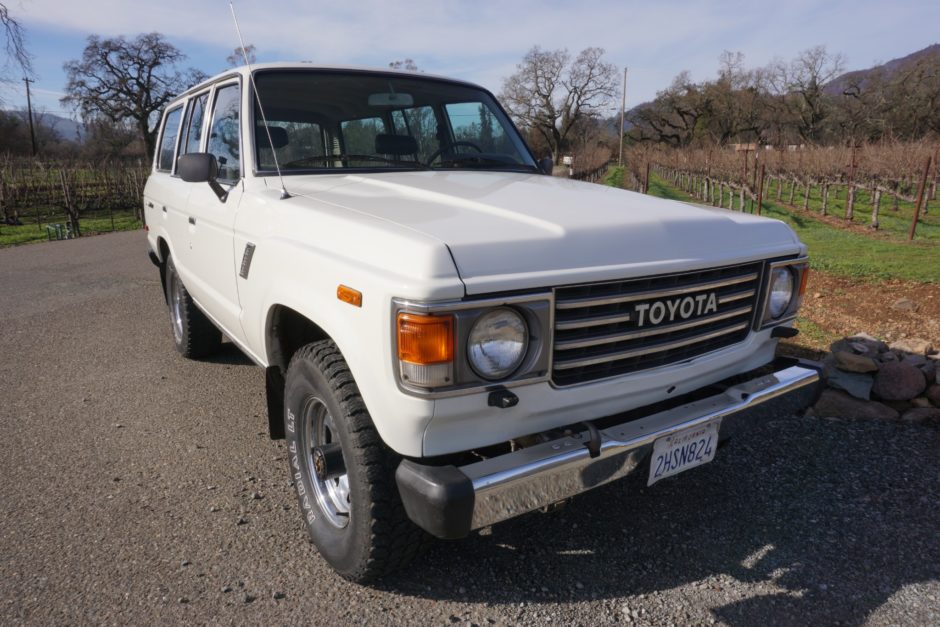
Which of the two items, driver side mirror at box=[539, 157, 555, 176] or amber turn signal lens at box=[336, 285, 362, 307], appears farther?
driver side mirror at box=[539, 157, 555, 176]

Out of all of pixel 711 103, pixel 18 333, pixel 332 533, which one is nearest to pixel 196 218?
pixel 332 533

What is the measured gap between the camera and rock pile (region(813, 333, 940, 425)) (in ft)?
12.7

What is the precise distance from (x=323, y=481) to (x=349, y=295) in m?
1.00

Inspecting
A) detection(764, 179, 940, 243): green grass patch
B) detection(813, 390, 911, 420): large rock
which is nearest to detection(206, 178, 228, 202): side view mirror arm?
detection(813, 390, 911, 420): large rock

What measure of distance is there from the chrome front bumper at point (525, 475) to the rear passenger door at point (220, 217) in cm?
170

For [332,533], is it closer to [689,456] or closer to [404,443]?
[404,443]

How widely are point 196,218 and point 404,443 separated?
248 centimetres

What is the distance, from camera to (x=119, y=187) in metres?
25.2

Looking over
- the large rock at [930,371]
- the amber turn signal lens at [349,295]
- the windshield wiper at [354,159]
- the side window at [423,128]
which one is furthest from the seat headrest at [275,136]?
the large rock at [930,371]

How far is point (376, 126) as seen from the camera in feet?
11.1

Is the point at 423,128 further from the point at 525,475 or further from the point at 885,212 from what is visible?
the point at 885,212

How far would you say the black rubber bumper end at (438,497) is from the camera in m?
1.78

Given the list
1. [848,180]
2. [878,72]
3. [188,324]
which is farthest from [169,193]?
[878,72]

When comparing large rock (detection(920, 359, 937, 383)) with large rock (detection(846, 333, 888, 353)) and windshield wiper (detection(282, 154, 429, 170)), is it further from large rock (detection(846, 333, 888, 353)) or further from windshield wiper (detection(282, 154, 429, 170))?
windshield wiper (detection(282, 154, 429, 170))
